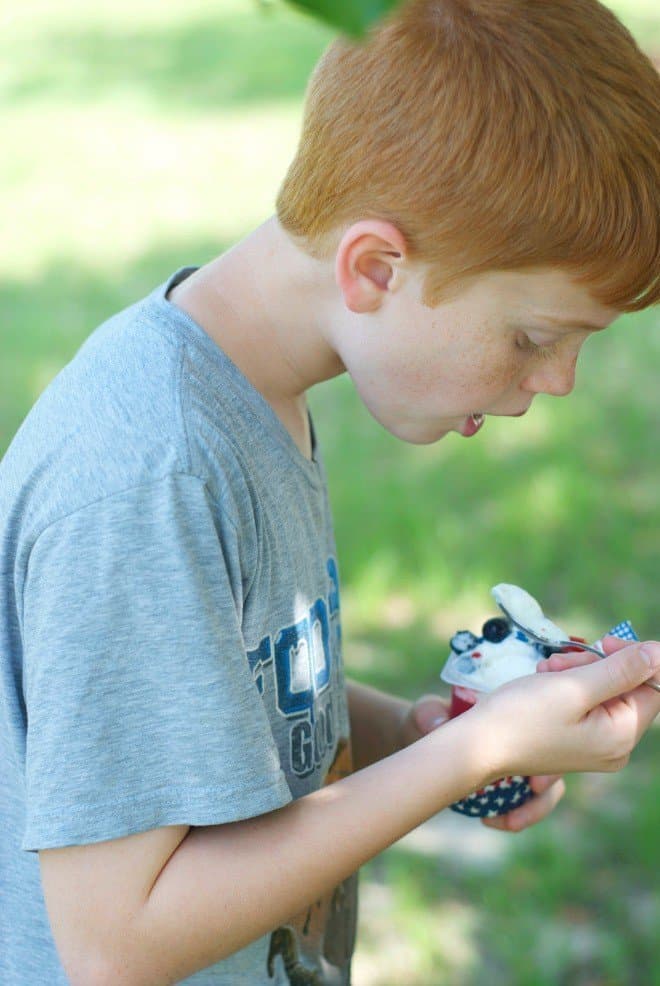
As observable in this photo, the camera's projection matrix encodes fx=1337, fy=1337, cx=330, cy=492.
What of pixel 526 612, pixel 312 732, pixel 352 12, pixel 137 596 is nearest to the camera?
pixel 352 12

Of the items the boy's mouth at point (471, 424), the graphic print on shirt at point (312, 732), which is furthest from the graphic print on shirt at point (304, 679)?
the boy's mouth at point (471, 424)

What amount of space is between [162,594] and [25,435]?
261 mm

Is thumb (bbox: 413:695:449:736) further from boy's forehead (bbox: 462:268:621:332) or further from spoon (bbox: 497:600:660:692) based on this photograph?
boy's forehead (bbox: 462:268:621:332)

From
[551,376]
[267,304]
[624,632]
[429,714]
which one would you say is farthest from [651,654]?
[267,304]

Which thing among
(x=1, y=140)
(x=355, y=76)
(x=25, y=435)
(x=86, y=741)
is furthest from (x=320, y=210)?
(x=1, y=140)

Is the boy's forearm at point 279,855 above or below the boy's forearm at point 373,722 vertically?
above

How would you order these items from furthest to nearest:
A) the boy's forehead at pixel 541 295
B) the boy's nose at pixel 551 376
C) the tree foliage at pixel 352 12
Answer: the boy's nose at pixel 551 376 → the boy's forehead at pixel 541 295 → the tree foliage at pixel 352 12

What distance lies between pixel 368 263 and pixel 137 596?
0.45m

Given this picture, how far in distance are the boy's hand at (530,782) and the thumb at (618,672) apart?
14.2 inches

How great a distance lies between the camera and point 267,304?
1.47 metres

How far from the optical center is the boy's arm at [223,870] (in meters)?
1.22

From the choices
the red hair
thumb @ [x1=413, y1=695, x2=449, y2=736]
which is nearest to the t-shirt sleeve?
the red hair

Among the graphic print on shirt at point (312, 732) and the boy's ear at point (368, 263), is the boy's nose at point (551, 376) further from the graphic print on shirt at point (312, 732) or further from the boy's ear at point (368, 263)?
the graphic print on shirt at point (312, 732)

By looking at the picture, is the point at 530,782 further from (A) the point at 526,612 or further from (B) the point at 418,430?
(B) the point at 418,430
